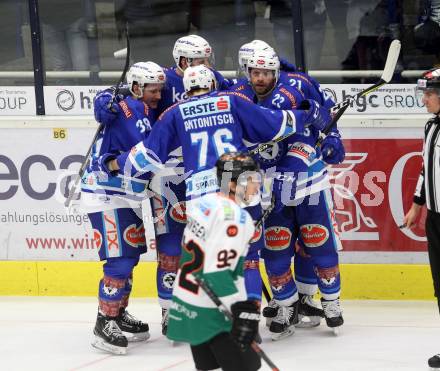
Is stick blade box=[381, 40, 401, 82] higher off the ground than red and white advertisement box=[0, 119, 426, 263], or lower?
higher

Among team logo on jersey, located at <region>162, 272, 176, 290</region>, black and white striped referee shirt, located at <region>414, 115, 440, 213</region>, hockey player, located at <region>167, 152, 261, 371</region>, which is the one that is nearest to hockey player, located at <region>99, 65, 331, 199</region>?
→ team logo on jersey, located at <region>162, 272, 176, 290</region>

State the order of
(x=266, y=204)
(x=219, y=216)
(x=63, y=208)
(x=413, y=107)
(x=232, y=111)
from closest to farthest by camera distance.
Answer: (x=219, y=216) → (x=232, y=111) → (x=266, y=204) → (x=413, y=107) → (x=63, y=208)

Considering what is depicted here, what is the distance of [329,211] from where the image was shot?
19.3 ft

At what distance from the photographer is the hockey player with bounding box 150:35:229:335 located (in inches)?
232

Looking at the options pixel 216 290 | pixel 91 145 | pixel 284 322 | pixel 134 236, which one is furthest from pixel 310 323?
pixel 216 290

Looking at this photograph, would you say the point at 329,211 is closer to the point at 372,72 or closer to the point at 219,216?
the point at 372,72

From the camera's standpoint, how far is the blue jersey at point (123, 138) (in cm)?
577

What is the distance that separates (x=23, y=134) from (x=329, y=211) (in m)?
2.15

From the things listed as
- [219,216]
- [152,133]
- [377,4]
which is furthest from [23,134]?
[219,216]

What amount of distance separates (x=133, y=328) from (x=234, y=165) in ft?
6.88

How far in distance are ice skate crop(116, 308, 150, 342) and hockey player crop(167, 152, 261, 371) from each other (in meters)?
1.97

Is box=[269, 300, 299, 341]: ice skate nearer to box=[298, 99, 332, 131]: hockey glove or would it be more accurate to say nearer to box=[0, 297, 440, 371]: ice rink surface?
box=[0, 297, 440, 371]: ice rink surface

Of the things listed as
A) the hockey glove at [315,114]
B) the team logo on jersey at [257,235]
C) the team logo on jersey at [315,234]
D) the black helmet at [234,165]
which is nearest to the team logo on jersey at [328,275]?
the team logo on jersey at [315,234]

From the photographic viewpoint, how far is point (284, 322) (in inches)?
231
